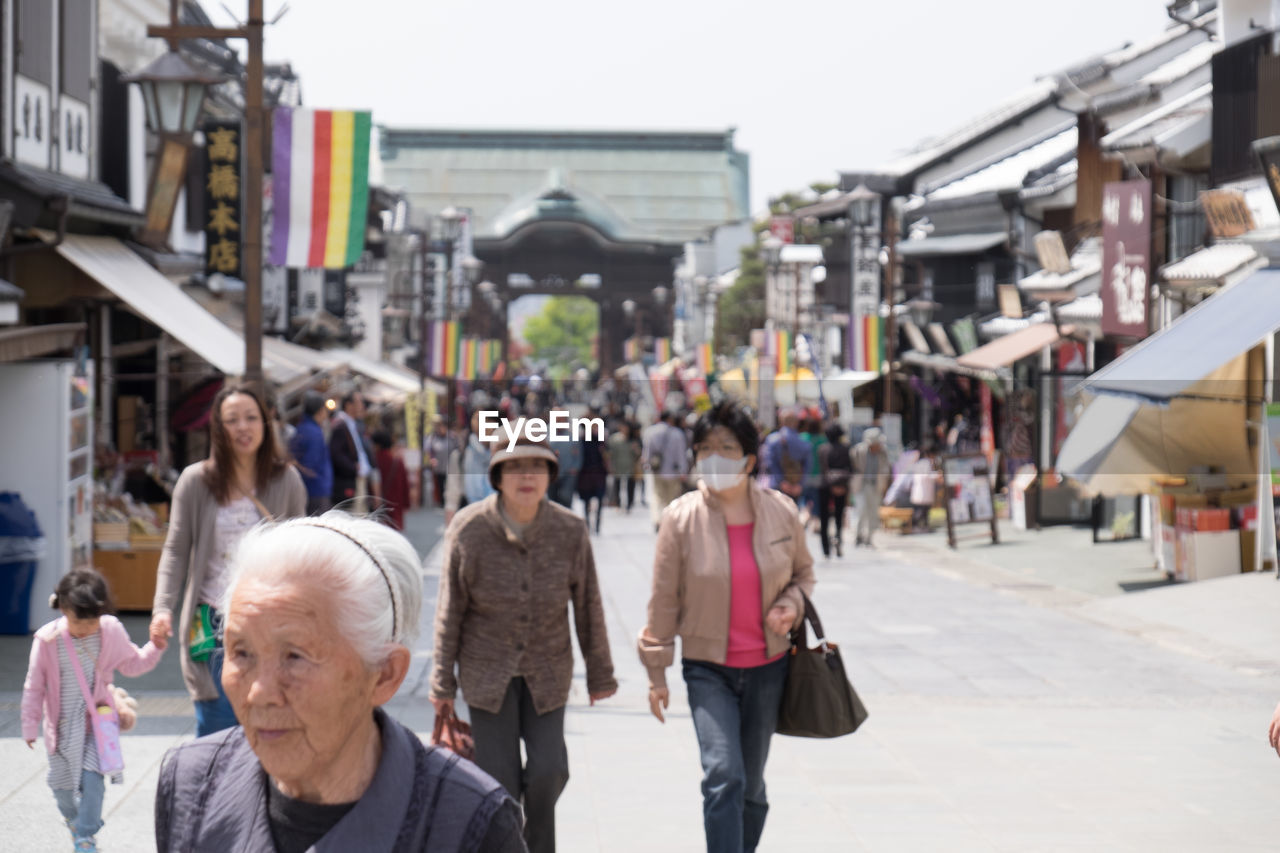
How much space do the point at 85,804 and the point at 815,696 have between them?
2.49 m

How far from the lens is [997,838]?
21.4 ft

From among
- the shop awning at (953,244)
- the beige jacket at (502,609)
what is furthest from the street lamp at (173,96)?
the shop awning at (953,244)

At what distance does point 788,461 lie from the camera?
19.7m

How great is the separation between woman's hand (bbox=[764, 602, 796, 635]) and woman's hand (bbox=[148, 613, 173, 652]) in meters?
2.07

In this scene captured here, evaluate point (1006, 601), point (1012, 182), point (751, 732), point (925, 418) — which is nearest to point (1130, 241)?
point (1006, 601)

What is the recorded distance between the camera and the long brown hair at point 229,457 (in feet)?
19.7

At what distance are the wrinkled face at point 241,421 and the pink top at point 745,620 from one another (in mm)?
1818

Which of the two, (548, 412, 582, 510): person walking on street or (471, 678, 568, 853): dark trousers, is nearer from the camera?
(471, 678, 568, 853): dark trousers

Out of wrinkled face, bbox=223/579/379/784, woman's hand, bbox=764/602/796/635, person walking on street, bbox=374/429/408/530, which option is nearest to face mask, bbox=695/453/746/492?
woman's hand, bbox=764/602/796/635

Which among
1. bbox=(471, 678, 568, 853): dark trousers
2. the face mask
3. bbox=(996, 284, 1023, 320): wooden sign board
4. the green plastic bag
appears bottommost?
bbox=(471, 678, 568, 853): dark trousers

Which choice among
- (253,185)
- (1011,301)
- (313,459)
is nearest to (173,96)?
(253,185)

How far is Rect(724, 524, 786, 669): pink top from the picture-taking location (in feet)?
17.8

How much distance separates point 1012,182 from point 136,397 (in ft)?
55.2

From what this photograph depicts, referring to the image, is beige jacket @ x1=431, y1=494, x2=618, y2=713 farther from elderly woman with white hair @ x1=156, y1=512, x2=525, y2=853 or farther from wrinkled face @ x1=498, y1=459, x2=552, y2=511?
elderly woman with white hair @ x1=156, y1=512, x2=525, y2=853
